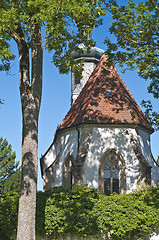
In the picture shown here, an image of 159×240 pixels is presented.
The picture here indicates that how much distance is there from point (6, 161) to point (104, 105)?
24757mm

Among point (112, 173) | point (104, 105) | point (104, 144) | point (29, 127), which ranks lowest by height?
point (112, 173)

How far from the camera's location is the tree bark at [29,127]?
31.6ft

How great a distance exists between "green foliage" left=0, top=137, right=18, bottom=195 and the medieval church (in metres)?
21.7

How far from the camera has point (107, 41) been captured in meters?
14.7

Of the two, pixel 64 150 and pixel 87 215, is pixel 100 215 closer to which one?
pixel 87 215

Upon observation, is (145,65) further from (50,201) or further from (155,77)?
(50,201)

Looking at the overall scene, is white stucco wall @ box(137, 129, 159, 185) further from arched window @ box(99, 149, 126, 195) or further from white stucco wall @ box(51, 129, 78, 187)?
white stucco wall @ box(51, 129, 78, 187)

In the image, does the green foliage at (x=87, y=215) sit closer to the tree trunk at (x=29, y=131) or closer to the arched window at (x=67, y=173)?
the tree trunk at (x=29, y=131)

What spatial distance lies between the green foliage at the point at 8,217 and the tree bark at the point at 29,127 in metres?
4.17

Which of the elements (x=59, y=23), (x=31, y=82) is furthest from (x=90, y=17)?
(x=31, y=82)

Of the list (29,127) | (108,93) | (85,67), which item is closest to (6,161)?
(85,67)

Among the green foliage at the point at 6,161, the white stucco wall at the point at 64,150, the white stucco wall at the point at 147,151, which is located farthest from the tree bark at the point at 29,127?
the green foliage at the point at 6,161

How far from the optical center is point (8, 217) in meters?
13.6

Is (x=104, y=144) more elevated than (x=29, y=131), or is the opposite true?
(x=104, y=144)
